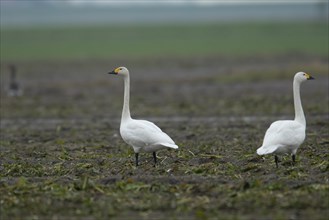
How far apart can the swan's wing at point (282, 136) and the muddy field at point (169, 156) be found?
0.38 metres

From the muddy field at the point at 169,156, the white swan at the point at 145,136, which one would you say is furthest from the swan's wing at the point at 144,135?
the muddy field at the point at 169,156

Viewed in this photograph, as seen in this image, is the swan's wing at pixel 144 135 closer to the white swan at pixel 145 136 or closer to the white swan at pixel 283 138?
the white swan at pixel 145 136

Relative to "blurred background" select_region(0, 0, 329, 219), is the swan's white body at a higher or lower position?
higher

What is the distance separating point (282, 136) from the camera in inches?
475

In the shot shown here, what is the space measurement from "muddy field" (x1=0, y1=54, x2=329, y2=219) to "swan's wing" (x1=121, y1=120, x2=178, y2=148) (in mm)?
408

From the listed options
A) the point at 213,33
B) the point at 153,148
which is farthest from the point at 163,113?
the point at 213,33

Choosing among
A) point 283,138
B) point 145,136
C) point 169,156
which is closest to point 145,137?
point 145,136

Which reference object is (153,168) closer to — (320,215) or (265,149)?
(265,149)

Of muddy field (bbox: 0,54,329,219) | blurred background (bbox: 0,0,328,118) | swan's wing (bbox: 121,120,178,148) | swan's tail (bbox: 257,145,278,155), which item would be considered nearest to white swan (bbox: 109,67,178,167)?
swan's wing (bbox: 121,120,178,148)

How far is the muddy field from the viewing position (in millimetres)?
9781

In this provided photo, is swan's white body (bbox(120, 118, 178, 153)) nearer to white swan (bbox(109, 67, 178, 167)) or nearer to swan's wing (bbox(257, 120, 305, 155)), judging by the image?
white swan (bbox(109, 67, 178, 167))

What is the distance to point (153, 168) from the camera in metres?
12.7

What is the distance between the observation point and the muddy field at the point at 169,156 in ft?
32.1

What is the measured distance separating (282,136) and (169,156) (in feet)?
9.33
